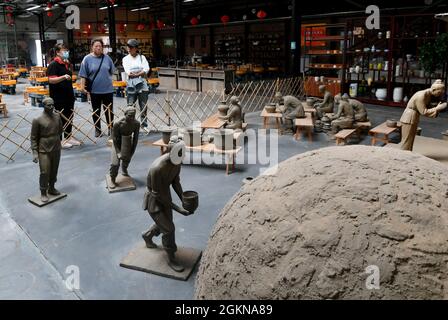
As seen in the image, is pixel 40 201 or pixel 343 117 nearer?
pixel 40 201

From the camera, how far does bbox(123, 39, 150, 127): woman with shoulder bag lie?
338 inches

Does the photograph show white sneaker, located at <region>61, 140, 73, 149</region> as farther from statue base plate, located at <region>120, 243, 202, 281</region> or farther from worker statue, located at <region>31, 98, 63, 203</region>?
statue base plate, located at <region>120, 243, 202, 281</region>

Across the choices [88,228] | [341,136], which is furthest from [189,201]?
[341,136]

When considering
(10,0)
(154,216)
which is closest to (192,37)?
(10,0)

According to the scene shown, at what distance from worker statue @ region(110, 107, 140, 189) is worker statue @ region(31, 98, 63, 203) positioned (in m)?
0.74

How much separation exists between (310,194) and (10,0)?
81.1ft

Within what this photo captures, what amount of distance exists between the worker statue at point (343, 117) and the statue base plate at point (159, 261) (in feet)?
17.5

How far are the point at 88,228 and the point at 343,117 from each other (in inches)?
232

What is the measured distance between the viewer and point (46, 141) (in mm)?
5320

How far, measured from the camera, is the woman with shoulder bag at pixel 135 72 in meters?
8.58

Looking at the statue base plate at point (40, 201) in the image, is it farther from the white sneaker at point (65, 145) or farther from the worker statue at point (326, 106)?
the worker statue at point (326, 106)

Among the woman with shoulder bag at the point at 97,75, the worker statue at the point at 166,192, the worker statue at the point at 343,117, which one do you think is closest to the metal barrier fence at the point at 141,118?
the woman with shoulder bag at the point at 97,75
